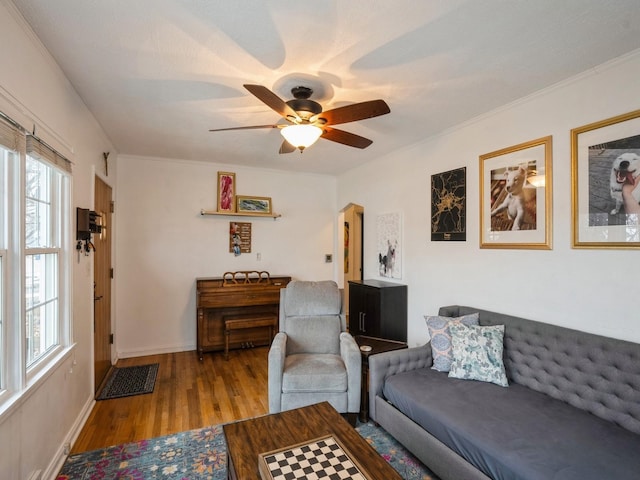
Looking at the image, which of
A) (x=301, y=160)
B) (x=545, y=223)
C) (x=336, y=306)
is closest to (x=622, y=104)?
(x=545, y=223)

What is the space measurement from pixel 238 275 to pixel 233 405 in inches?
76.7

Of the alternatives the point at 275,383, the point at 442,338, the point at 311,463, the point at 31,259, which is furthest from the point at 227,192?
the point at 311,463

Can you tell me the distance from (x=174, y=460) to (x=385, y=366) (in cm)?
156

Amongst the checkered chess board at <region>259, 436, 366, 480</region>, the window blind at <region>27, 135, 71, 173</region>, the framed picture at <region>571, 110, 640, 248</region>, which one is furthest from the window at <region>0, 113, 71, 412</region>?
the framed picture at <region>571, 110, 640, 248</region>

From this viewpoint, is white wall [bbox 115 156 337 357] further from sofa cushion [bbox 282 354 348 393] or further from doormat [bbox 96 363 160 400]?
sofa cushion [bbox 282 354 348 393]

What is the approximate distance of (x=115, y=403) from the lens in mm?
2836

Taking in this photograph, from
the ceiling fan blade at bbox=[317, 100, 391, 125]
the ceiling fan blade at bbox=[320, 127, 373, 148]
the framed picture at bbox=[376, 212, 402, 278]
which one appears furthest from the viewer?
the framed picture at bbox=[376, 212, 402, 278]

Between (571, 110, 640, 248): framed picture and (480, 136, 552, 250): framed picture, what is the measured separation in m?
0.19

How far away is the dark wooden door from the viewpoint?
3014 mm

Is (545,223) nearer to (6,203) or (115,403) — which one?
(6,203)

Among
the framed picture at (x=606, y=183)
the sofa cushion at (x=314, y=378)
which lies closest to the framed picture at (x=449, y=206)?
the framed picture at (x=606, y=183)

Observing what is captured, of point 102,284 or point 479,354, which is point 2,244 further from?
point 479,354

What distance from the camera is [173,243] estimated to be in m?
4.26

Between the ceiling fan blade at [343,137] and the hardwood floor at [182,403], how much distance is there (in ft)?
7.66
